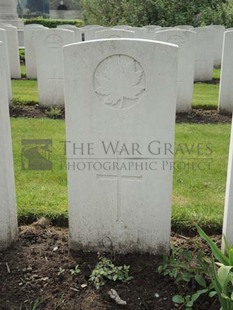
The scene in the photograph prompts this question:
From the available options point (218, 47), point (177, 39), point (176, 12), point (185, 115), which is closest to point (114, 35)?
point (177, 39)

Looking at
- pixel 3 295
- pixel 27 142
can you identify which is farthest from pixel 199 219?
pixel 27 142

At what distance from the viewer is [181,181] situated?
4141 millimetres

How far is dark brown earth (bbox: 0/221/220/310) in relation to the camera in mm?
2441

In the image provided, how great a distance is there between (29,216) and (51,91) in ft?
12.5

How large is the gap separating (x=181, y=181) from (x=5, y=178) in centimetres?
192

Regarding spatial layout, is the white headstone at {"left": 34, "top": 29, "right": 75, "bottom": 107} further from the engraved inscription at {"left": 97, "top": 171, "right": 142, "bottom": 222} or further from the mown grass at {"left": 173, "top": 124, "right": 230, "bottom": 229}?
the engraved inscription at {"left": 97, "top": 171, "right": 142, "bottom": 222}

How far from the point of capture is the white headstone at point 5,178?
8.85 ft

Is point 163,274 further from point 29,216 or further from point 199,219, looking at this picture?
point 29,216

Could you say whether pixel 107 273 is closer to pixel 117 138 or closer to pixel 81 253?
pixel 81 253

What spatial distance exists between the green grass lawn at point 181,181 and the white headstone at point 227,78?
94cm

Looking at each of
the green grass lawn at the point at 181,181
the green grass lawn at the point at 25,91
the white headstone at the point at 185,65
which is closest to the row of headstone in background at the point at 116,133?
the green grass lawn at the point at 181,181

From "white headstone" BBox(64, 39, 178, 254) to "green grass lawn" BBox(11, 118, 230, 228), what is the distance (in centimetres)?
60

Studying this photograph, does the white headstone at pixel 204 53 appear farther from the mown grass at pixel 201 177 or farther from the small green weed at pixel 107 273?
the small green weed at pixel 107 273

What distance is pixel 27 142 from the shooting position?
5.28m
